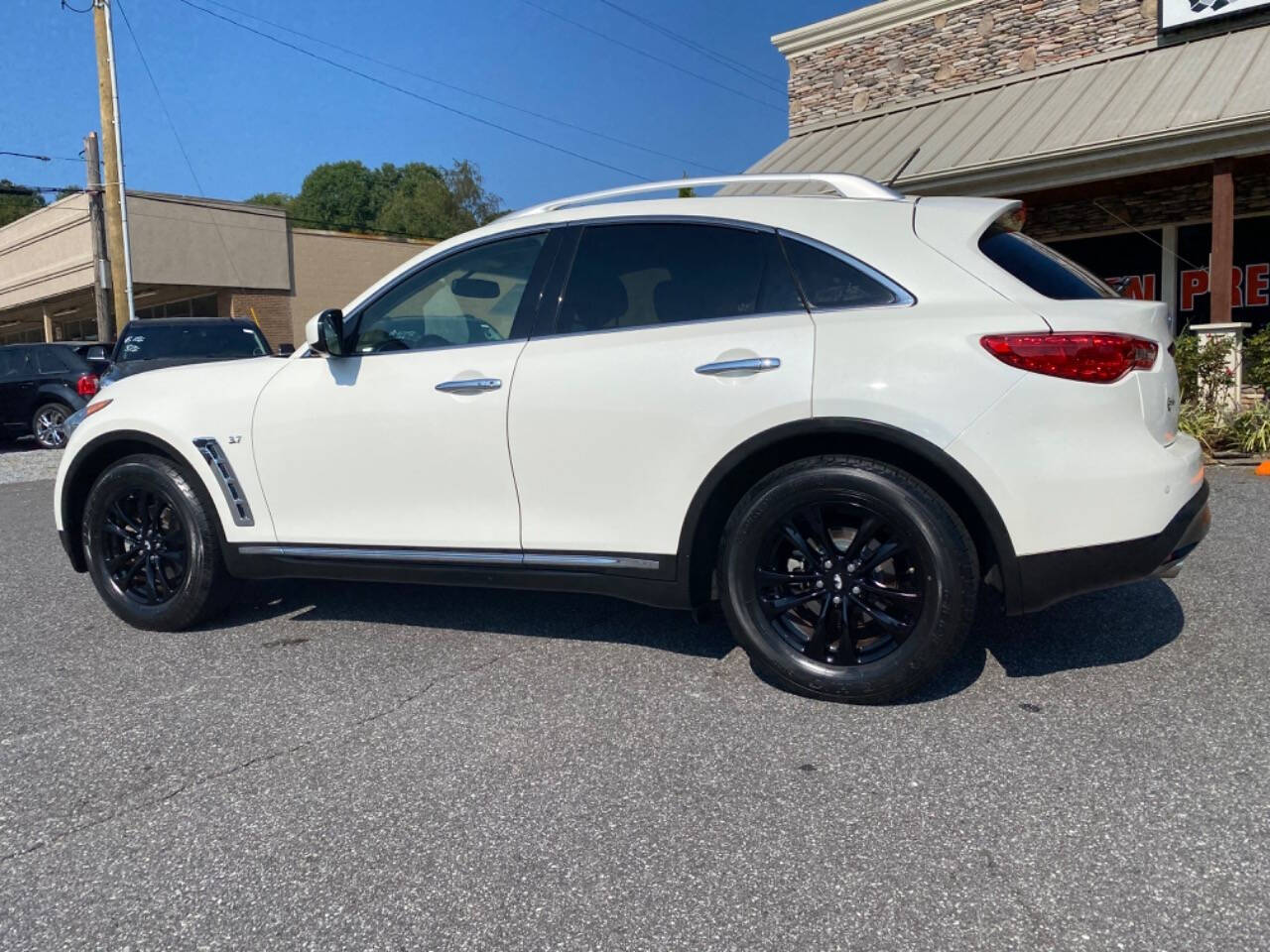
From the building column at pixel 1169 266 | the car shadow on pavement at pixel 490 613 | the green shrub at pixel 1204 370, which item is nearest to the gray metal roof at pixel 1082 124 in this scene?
the green shrub at pixel 1204 370

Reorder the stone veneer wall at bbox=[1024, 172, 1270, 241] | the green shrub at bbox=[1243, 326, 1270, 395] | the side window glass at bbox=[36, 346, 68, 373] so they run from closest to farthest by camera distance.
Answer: the green shrub at bbox=[1243, 326, 1270, 395] < the stone veneer wall at bbox=[1024, 172, 1270, 241] < the side window glass at bbox=[36, 346, 68, 373]

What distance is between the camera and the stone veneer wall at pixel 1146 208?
12812mm

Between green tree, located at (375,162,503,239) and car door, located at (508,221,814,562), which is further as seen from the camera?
green tree, located at (375,162,503,239)

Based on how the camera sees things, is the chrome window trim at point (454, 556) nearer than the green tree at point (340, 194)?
Yes

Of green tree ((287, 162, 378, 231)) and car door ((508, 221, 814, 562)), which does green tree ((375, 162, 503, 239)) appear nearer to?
green tree ((287, 162, 378, 231))

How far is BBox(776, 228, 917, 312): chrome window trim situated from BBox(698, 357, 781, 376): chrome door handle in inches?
10.1

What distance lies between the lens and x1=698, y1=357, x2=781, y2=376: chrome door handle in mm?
3373

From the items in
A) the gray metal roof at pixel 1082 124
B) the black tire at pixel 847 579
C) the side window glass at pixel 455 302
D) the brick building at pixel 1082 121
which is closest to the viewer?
the black tire at pixel 847 579

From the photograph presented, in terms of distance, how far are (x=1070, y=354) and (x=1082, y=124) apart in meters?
9.90

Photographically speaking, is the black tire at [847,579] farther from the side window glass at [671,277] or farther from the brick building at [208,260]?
the brick building at [208,260]

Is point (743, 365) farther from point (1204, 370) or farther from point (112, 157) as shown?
point (112, 157)

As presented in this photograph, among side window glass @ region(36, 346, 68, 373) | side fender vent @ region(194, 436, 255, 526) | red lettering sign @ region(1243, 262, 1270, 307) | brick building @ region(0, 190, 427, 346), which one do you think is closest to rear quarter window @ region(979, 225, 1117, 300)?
side fender vent @ region(194, 436, 255, 526)

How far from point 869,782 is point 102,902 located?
2011 millimetres

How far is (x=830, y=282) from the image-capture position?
346 centimetres
